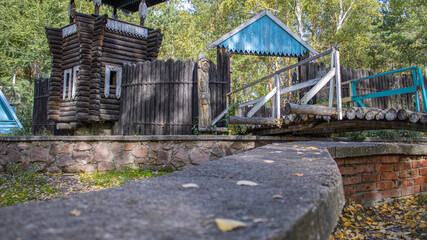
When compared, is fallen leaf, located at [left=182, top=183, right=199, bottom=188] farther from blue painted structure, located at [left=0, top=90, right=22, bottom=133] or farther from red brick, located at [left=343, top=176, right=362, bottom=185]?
blue painted structure, located at [left=0, top=90, right=22, bottom=133]

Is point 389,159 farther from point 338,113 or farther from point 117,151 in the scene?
point 117,151

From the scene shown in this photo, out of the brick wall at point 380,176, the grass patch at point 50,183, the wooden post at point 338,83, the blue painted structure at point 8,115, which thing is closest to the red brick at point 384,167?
the brick wall at point 380,176

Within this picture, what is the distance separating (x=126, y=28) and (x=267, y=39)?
5.38m

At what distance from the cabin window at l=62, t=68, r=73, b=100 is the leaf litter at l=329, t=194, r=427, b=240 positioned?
34.3 ft

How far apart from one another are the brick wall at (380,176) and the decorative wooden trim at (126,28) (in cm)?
983

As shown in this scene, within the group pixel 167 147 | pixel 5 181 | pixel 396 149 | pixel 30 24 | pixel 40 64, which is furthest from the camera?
pixel 40 64

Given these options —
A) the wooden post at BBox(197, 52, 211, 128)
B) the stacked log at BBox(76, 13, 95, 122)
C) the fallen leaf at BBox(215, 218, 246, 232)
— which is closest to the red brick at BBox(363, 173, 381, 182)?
the fallen leaf at BBox(215, 218, 246, 232)

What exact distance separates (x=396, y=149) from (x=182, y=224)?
418 cm

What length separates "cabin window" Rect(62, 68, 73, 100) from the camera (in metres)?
11.2

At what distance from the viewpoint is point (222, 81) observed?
862cm

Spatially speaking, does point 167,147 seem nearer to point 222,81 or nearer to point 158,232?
point 222,81

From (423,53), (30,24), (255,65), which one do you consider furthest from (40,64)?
(423,53)

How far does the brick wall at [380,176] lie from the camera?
3975 mm

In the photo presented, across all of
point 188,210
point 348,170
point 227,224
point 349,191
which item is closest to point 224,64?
point 348,170
